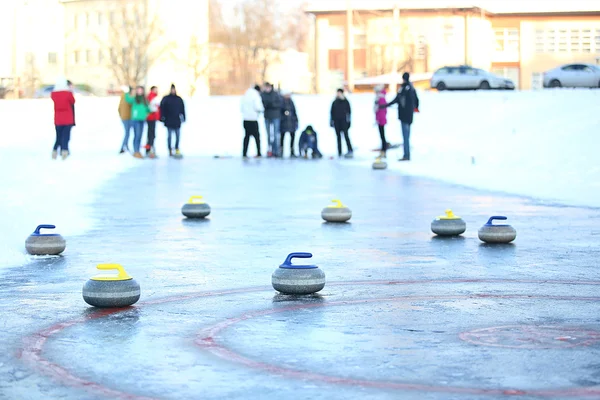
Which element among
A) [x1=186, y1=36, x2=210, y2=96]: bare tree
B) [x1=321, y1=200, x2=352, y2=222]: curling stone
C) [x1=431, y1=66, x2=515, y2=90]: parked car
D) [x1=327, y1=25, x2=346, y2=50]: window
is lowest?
[x1=321, y1=200, x2=352, y2=222]: curling stone

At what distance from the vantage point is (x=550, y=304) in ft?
26.9

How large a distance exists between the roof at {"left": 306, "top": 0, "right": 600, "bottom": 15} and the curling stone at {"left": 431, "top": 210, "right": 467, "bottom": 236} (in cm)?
7853

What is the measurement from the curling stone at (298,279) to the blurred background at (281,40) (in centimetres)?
6734

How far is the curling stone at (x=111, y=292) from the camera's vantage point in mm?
8016

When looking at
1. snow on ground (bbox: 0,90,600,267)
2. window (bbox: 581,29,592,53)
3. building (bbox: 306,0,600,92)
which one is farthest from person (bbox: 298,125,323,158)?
window (bbox: 581,29,592,53)

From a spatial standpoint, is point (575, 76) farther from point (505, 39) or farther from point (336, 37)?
point (336, 37)

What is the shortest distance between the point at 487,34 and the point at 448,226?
80.7 m

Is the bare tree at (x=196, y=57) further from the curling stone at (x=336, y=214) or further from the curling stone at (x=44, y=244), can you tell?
the curling stone at (x=44, y=244)

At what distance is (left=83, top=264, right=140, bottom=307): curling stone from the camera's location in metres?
8.02

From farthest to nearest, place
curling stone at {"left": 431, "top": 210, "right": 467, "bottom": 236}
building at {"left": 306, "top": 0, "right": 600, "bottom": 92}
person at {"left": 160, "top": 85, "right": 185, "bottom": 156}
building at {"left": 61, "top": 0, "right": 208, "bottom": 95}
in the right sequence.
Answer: building at {"left": 61, "top": 0, "right": 208, "bottom": 95} < building at {"left": 306, "top": 0, "right": 600, "bottom": 92} < person at {"left": 160, "top": 85, "right": 185, "bottom": 156} < curling stone at {"left": 431, "top": 210, "right": 467, "bottom": 236}

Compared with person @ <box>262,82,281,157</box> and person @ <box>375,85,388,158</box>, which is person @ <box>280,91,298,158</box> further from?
person @ <box>375,85,388,158</box>

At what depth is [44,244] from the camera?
11.2 meters

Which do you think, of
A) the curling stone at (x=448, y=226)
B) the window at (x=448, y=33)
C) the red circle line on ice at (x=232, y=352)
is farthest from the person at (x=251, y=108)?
the window at (x=448, y=33)

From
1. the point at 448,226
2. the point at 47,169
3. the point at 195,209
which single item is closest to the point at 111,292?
the point at 448,226
